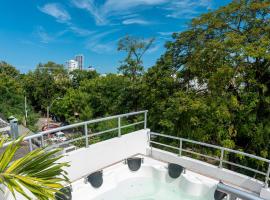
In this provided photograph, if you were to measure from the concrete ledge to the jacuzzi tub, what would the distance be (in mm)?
185

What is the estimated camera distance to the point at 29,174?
184cm

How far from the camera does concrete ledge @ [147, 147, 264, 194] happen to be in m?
3.82

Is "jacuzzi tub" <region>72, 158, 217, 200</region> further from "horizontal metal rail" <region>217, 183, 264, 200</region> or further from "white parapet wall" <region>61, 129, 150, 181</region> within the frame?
"horizontal metal rail" <region>217, 183, 264, 200</region>

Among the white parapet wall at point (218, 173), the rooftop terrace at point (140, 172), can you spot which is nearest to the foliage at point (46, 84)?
the rooftop terrace at point (140, 172)

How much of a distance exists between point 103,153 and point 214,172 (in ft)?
7.89

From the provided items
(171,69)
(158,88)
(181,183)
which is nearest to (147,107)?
(158,88)

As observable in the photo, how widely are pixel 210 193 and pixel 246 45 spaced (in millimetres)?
4739

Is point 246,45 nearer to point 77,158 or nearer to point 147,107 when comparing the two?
point 147,107

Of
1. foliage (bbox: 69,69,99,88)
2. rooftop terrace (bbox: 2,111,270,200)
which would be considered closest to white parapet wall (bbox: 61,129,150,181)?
rooftop terrace (bbox: 2,111,270,200)

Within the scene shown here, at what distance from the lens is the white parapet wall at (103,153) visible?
4.05 meters

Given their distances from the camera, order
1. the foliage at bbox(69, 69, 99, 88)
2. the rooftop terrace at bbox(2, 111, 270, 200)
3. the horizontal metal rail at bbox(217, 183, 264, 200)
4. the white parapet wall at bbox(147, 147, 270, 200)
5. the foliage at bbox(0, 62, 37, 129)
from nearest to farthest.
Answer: the horizontal metal rail at bbox(217, 183, 264, 200)
the white parapet wall at bbox(147, 147, 270, 200)
the rooftop terrace at bbox(2, 111, 270, 200)
the foliage at bbox(0, 62, 37, 129)
the foliage at bbox(69, 69, 99, 88)

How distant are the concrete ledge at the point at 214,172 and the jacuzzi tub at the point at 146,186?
0.61ft

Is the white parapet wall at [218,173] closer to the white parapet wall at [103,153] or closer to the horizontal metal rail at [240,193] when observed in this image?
the white parapet wall at [103,153]

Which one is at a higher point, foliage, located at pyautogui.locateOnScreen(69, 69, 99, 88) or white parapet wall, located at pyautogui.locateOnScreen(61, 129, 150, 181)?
foliage, located at pyautogui.locateOnScreen(69, 69, 99, 88)
